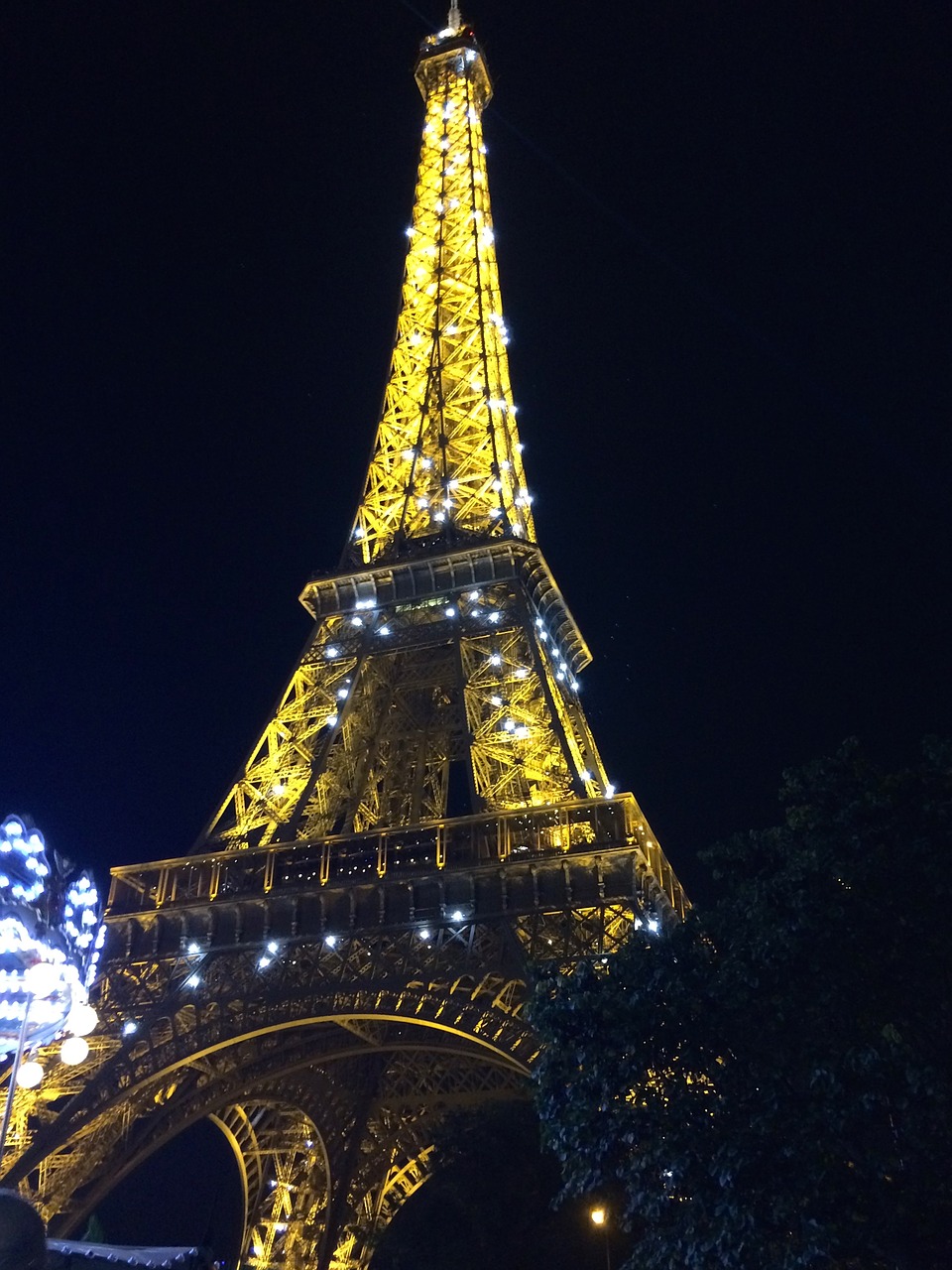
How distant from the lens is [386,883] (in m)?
22.3

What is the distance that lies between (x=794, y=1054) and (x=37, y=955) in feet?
33.0

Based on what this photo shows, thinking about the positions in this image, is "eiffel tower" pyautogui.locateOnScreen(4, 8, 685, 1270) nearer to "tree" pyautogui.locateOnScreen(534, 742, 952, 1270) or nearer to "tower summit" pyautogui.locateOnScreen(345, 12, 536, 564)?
"tower summit" pyautogui.locateOnScreen(345, 12, 536, 564)

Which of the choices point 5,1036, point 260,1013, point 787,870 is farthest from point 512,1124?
point 787,870

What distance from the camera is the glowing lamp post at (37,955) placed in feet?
49.5

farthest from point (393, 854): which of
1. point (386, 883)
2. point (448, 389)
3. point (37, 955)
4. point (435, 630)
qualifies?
point (448, 389)

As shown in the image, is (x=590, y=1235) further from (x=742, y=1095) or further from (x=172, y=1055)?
(x=742, y=1095)

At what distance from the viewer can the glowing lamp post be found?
1510cm

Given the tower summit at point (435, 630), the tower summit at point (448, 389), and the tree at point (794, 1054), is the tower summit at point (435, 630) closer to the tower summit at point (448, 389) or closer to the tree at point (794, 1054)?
the tower summit at point (448, 389)

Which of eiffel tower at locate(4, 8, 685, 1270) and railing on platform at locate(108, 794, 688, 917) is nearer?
eiffel tower at locate(4, 8, 685, 1270)

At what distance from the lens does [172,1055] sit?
67.3ft

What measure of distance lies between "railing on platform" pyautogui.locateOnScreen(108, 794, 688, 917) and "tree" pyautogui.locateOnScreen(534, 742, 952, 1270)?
7.89m

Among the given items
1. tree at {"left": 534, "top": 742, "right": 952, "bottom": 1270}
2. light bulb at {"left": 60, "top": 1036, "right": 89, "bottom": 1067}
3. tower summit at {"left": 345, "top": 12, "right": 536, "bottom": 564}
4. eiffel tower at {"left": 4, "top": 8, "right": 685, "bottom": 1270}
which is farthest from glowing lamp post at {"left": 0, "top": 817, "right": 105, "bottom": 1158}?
tower summit at {"left": 345, "top": 12, "right": 536, "bottom": 564}

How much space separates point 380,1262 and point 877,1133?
758 inches

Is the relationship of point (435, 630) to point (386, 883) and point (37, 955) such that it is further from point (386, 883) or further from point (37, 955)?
point (37, 955)
